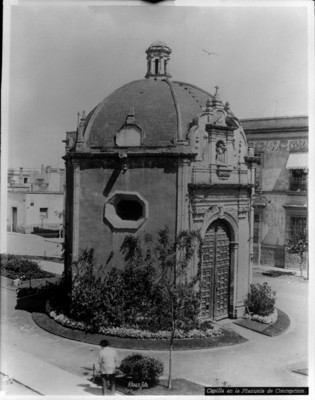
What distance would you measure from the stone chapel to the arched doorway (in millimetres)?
41

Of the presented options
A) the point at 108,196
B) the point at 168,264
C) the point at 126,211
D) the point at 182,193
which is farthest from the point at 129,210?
the point at 168,264

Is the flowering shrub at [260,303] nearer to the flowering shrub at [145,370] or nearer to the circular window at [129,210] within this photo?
the circular window at [129,210]

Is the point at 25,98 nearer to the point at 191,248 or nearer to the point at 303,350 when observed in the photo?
the point at 191,248

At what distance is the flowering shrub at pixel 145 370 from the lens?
609 inches

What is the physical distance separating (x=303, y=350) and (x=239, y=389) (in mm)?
3543

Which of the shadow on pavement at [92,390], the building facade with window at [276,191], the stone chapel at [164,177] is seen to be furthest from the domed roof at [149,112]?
the building facade with window at [276,191]

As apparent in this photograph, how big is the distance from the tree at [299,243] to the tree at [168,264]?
13234 millimetres

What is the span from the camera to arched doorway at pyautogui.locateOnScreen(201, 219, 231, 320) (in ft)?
68.3

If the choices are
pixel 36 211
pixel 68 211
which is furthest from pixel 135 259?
pixel 36 211

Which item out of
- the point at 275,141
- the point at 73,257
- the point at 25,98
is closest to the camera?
the point at 25,98

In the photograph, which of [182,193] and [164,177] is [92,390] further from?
[164,177]

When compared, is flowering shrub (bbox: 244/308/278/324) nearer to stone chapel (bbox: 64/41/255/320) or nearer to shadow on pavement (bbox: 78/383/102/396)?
stone chapel (bbox: 64/41/255/320)

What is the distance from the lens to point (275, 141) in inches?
1303

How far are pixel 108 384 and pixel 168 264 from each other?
17.5ft
